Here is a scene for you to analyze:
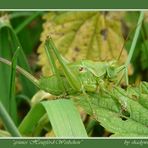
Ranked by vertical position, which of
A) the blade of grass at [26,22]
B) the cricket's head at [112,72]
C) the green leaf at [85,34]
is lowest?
the cricket's head at [112,72]

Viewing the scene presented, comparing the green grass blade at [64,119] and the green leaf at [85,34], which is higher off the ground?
the green leaf at [85,34]

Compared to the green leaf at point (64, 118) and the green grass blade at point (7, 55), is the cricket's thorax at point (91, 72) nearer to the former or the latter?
the green leaf at point (64, 118)

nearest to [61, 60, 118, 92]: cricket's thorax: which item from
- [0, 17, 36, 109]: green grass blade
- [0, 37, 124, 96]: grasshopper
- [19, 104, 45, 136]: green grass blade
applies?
[0, 37, 124, 96]: grasshopper

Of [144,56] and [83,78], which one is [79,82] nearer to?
[83,78]

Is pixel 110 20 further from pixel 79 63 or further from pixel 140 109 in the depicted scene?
pixel 140 109

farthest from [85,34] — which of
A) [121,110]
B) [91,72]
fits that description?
[121,110]

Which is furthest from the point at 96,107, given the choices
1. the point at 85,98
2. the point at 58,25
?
the point at 58,25

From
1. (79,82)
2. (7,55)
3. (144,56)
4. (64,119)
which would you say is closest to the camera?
(64,119)

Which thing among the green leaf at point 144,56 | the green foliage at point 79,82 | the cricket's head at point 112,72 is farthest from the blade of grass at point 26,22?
the cricket's head at point 112,72
